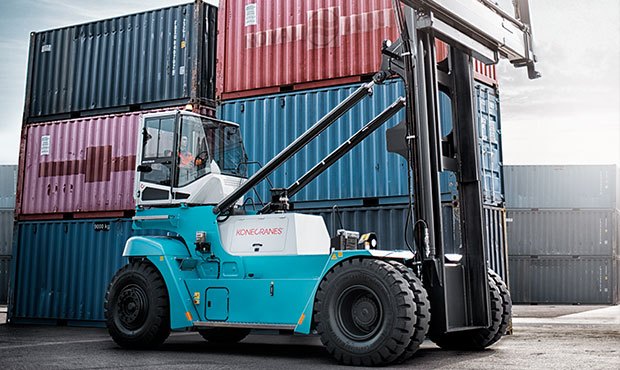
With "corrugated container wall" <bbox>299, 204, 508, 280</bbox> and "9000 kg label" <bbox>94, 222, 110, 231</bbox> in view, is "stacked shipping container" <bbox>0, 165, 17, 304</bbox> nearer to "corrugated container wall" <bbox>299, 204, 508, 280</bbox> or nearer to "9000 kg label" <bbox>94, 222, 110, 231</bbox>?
"9000 kg label" <bbox>94, 222, 110, 231</bbox>

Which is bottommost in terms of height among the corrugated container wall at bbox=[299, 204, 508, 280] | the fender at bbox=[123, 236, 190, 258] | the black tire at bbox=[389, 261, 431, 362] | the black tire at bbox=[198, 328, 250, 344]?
the black tire at bbox=[198, 328, 250, 344]

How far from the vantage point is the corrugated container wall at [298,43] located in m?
13.0

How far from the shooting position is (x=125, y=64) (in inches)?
608

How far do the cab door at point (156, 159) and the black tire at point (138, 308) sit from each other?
0.97 metres

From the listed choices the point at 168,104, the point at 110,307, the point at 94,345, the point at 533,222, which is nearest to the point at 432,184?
the point at 110,307

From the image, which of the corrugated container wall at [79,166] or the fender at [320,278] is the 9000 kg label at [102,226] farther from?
the fender at [320,278]

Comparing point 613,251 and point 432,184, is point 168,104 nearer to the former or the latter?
point 432,184

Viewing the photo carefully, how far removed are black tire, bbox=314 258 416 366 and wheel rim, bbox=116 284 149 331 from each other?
107 inches

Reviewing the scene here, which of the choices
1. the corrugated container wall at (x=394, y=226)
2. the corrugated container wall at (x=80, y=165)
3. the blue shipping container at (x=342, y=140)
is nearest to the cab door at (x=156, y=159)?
the corrugated container wall at (x=394, y=226)

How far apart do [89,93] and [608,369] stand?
39.7 ft

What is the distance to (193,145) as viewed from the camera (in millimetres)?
10195

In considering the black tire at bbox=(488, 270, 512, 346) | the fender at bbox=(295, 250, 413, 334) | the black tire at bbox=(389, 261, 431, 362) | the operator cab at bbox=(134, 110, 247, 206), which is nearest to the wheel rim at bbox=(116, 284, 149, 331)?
the operator cab at bbox=(134, 110, 247, 206)

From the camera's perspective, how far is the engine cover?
359 inches

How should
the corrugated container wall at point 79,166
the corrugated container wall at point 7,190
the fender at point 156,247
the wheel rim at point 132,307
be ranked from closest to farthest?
the wheel rim at point 132,307
the fender at point 156,247
the corrugated container wall at point 79,166
the corrugated container wall at point 7,190
